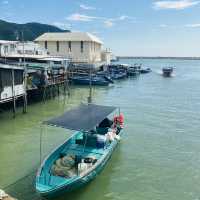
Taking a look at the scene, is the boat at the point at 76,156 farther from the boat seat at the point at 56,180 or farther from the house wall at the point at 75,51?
the house wall at the point at 75,51

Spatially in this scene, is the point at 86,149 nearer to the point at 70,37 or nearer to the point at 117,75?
the point at 70,37

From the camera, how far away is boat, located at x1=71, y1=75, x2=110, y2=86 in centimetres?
5356

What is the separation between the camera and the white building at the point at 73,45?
63812mm

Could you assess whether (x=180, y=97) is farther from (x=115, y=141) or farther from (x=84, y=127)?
(x=84, y=127)

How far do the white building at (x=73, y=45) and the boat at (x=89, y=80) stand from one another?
8553 millimetres

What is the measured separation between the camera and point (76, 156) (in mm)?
15078

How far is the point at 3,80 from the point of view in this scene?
1002 inches

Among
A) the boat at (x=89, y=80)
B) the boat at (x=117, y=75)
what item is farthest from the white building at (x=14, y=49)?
the boat at (x=117, y=75)

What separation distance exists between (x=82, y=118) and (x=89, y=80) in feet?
120

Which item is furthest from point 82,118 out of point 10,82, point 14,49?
point 14,49

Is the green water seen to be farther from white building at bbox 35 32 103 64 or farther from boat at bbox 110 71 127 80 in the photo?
boat at bbox 110 71 127 80

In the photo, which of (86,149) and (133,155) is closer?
(86,149)

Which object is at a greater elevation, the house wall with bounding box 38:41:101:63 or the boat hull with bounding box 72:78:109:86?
the house wall with bounding box 38:41:101:63

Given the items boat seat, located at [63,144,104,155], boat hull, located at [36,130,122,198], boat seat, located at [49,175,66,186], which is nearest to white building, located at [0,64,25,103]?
boat seat, located at [63,144,104,155]
